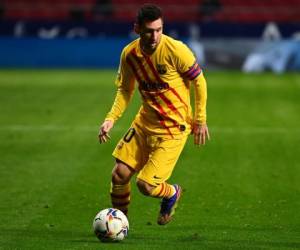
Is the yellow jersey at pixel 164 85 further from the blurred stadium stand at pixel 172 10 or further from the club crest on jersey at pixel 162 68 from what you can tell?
the blurred stadium stand at pixel 172 10

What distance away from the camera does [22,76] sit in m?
29.1

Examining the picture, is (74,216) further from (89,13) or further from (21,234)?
(89,13)

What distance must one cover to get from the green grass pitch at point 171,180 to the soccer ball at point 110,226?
0.11 m

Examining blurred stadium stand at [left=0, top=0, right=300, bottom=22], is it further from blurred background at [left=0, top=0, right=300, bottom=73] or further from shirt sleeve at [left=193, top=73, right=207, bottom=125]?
shirt sleeve at [left=193, top=73, right=207, bottom=125]

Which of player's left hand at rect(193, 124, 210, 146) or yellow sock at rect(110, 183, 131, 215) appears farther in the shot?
yellow sock at rect(110, 183, 131, 215)

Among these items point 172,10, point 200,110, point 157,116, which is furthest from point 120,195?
point 172,10

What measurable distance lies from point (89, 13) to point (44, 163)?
21847 millimetres

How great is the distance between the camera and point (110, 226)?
8.91m

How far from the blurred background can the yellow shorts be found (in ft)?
71.8

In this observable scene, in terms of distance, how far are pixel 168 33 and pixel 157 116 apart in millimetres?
23779

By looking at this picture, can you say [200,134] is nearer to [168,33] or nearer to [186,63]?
[186,63]

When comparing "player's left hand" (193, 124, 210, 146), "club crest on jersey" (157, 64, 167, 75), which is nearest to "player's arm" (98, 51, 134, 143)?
"club crest on jersey" (157, 64, 167, 75)

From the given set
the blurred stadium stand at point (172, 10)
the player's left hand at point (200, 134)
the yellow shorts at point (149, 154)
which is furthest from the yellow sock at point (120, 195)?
the blurred stadium stand at point (172, 10)

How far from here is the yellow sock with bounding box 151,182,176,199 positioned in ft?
30.9
